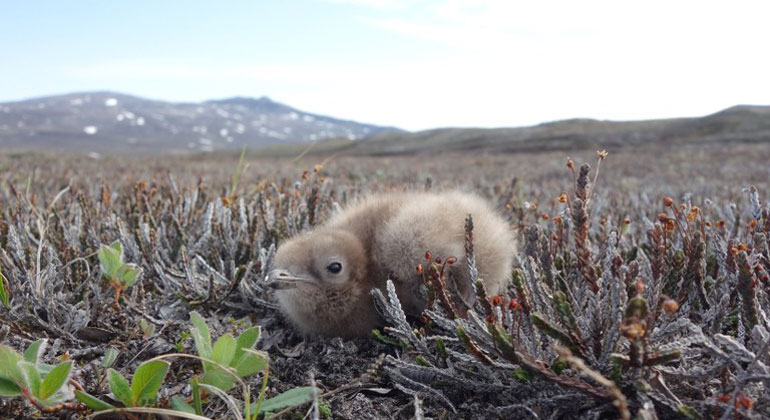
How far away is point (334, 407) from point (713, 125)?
41.4 metres

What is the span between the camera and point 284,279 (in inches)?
92.2

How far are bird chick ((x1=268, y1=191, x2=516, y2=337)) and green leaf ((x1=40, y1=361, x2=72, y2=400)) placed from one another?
88 centimetres

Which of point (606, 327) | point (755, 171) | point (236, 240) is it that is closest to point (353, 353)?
point (606, 327)

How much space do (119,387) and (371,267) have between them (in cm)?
123

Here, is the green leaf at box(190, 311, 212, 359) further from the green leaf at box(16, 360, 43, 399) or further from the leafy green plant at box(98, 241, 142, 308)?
the leafy green plant at box(98, 241, 142, 308)

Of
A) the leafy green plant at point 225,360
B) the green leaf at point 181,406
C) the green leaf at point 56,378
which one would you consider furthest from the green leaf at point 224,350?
the green leaf at point 56,378

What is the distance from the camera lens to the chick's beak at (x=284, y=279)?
2307 mm

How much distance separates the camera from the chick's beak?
90.8 inches

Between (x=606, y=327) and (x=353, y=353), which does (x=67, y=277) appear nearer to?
(x=353, y=353)

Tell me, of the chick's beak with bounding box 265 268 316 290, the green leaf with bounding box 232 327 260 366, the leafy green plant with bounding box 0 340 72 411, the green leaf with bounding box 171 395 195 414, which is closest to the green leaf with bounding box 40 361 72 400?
the leafy green plant with bounding box 0 340 72 411

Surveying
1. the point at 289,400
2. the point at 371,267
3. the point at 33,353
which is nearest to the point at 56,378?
the point at 33,353

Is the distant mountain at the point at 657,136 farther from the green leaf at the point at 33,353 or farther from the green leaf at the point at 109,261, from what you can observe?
the green leaf at the point at 33,353

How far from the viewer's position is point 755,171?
9633 millimetres

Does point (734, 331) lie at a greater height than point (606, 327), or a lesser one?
lesser
